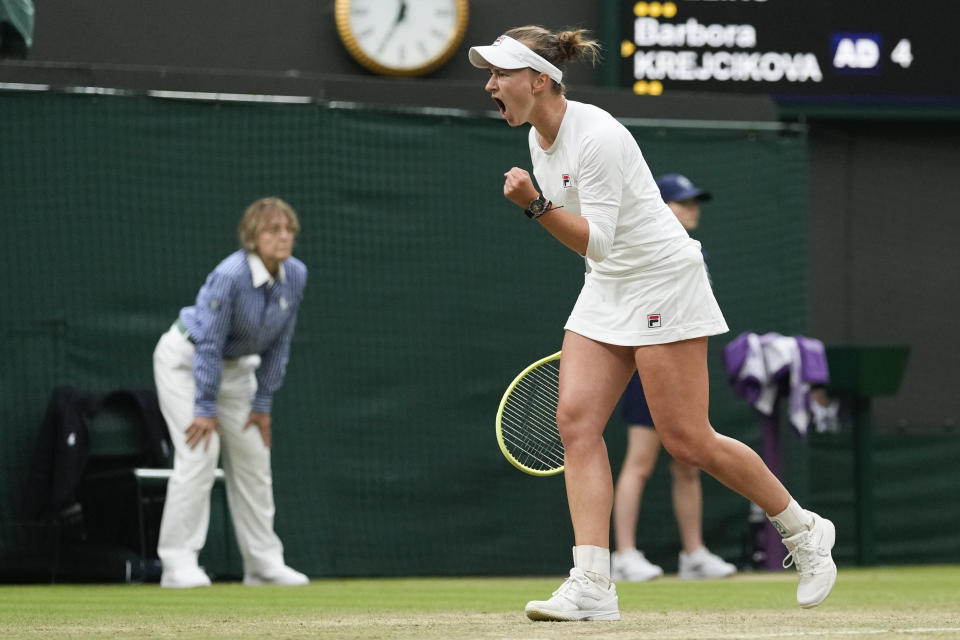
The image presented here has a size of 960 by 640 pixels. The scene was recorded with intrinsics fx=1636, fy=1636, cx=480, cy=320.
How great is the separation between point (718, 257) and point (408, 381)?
2.01m

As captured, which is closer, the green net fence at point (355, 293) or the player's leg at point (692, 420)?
the player's leg at point (692, 420)

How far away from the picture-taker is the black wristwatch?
4492mm

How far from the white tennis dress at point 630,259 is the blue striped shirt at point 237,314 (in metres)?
2.67

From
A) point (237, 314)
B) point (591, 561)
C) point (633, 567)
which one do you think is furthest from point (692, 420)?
point (633, 567)

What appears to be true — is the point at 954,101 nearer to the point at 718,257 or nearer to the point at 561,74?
the point at 718,257

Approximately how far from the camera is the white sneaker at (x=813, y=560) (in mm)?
5109

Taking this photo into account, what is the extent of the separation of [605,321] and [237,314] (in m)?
2.87

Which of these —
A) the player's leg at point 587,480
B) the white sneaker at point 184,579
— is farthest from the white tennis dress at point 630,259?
the white sneaker at point 184,579

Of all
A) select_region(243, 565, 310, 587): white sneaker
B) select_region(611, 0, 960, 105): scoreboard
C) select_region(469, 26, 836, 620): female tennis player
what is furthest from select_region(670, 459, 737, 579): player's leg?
select_region(469, 26, 836, 620): female tennis player

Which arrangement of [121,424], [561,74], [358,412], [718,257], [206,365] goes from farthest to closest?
[718,257]
[358,412]
[121,424]
[206,365]
[561,74]

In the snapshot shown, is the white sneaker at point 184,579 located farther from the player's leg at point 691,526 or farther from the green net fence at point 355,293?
the player's leg at point 691,526

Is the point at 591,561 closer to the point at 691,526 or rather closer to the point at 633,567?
the point at 633,567

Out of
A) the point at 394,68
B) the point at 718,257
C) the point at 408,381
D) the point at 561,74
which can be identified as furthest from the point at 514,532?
the point at 561,74

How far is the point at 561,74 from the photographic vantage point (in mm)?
4883
